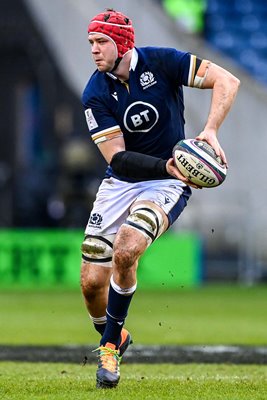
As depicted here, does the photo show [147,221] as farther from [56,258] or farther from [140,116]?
[56,258]

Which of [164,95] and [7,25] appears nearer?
[164,95]

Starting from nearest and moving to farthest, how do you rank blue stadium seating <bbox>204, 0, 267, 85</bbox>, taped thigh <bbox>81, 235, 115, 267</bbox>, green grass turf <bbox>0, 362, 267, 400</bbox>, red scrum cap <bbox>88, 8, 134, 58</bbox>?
green grass turf <bbox>0, 362, 267, 400</bbox>
red scrum cap <bbox>88, 8, 134, 58</bbox>
taped thigh <bbox>81, 235, 115, 267</bbox>
blue stadium seating <bbox>204, 0, 267, 85</bbox>

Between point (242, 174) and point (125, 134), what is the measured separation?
482 inches

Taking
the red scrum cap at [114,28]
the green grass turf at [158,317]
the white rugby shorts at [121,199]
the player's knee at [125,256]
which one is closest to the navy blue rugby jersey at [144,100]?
the red scrum cap at [114,28]

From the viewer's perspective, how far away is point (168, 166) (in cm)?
709

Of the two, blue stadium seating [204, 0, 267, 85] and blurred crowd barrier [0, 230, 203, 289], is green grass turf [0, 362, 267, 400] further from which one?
blue stadium seating [204, 0, 267, 85]

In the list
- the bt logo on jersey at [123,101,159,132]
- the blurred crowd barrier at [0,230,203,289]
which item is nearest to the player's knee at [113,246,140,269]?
the bt logo on jersey at [123,101,159,132]

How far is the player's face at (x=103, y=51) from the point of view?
7398 millimetres

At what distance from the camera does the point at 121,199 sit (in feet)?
25.3

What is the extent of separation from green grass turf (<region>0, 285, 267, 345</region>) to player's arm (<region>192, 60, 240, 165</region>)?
410 centimetres

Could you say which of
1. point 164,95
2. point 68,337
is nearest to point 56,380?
point 164,95

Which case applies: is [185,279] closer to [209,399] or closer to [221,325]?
[221,325]

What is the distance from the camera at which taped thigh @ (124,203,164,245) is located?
7.18 meters

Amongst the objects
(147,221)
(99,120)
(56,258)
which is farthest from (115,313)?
(56,258)
